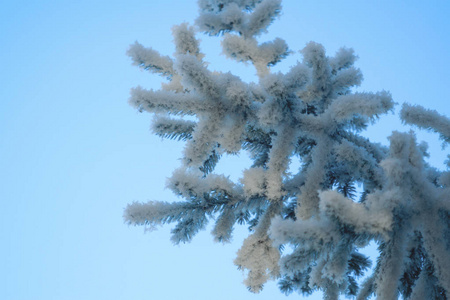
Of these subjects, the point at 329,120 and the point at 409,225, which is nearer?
the point at 409,225

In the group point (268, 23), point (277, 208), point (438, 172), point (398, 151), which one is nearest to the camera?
point (398, 151)

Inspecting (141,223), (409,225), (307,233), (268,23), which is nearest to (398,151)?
(409,225)

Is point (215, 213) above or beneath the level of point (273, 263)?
above

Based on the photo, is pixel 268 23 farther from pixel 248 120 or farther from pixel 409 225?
pixel 409 225

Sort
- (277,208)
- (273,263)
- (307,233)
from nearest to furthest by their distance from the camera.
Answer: (307,233) → (273,263) → (277,208)

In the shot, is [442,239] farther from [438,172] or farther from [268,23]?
[268,23]

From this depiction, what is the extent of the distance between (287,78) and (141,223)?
106 cm

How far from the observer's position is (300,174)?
2316 millimetres

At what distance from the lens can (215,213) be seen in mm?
2084

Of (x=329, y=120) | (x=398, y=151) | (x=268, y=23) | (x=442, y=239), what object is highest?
(x=268, y=23)

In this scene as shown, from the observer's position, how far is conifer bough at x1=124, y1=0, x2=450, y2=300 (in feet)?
4.66

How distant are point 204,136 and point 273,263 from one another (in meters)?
0.80

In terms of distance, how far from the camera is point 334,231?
1.27m

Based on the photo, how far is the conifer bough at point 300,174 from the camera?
4.66 feet
